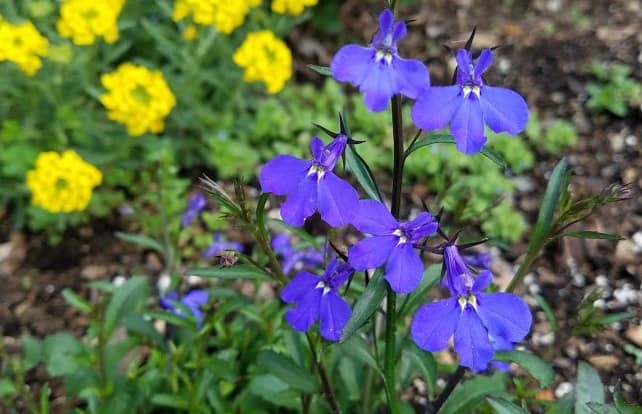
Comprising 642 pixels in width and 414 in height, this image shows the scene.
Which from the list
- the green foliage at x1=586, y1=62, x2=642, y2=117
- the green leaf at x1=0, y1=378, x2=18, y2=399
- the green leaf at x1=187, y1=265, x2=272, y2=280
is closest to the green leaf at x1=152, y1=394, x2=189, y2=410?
the green leaf at x1=0, y1=378, x2=18, y2=399

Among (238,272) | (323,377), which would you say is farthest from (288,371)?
(238,272)

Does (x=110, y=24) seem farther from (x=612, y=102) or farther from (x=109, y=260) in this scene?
(x=612, y=102)

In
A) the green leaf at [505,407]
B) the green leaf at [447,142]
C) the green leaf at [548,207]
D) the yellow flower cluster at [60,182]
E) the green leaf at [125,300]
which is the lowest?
the green leaf at [125,300]

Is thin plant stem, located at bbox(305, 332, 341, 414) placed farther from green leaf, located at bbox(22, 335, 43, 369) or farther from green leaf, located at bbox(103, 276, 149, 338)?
green leaf, located at bbox(22, 335, 43, 369)

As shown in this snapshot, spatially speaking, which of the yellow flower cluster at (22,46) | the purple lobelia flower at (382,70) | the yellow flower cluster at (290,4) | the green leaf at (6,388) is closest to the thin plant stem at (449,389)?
the purple lobelia flower at (382,70)

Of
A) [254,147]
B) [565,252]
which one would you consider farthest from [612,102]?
[254,147]

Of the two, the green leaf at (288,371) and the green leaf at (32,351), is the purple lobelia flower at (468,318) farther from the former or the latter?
the green leaf at (32,351)

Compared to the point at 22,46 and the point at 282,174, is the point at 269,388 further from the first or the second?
the point at 22,46
